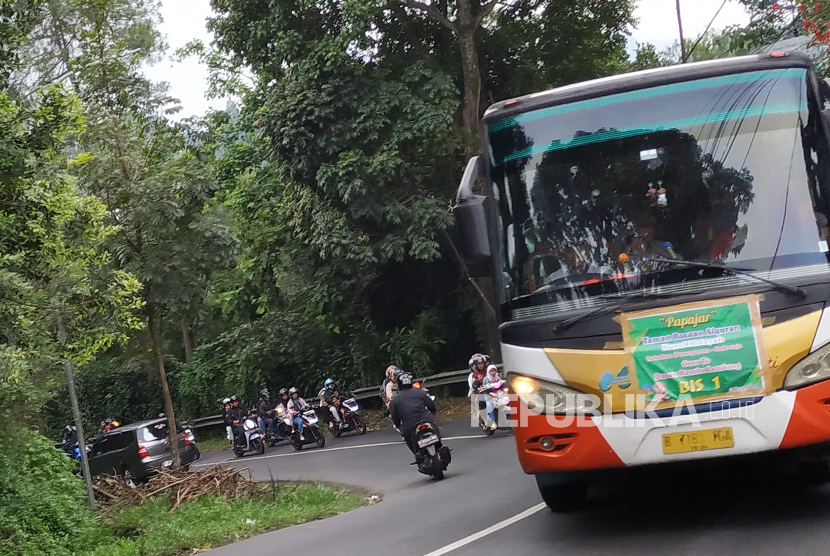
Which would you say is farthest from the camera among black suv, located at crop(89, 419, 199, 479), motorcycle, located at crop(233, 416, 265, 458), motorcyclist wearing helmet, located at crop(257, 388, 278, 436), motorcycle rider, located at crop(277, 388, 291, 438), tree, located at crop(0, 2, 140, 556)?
motorcyclist wearing helmet, located at crop(257, 388, 278, 436)

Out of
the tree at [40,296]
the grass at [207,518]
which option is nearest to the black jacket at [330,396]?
the grass at [207,518]

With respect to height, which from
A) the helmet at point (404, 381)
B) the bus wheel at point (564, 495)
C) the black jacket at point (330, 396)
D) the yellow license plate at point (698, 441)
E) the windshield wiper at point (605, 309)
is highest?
the windshield wiper at point (605, 309)

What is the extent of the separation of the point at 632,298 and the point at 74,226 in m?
9.14

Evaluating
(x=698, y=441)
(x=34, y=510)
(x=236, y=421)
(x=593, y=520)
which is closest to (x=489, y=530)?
(x=593, y=520)

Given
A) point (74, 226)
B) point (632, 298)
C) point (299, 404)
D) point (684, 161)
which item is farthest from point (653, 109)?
point (299, 404)

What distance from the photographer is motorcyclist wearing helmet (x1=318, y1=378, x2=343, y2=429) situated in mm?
24438

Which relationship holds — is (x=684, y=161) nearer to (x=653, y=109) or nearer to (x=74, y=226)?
(x=653, y=109)

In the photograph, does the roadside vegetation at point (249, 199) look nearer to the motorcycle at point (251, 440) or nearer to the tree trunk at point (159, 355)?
the tree trunk at point (159, 355)

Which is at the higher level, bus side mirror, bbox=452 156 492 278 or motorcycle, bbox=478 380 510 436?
bus side mirror, bbox=452 156 492 278

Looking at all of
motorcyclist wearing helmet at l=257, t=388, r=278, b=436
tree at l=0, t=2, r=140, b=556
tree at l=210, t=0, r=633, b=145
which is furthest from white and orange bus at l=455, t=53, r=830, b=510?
motorcyclist wearing helmet at l=257, t=388, r=278, b=436

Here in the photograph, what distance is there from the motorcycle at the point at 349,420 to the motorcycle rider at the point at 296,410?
34.9 inches

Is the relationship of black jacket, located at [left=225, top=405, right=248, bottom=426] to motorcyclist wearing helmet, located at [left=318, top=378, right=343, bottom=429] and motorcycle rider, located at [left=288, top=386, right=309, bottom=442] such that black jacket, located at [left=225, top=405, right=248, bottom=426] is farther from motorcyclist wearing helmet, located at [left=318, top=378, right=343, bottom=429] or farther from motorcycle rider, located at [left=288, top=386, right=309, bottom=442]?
motorcyclist wearing helmet, located at [left=318, top=378, right=343, bottom=429]

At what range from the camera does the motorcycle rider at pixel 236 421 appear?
25984mm

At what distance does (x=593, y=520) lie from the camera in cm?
796
